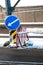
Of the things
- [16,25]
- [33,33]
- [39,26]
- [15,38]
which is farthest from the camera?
[39,26]

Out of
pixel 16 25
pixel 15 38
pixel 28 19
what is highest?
pixel 16 25

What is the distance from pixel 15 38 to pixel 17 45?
1.18ft

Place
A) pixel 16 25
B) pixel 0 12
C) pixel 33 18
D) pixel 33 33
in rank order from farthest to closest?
pixel 0 12
pixel 33 18
pixel 33 33
pixel 16 25

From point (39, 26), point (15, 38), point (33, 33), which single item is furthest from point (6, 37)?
point (15, 38)

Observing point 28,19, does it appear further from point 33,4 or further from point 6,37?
point 6,37

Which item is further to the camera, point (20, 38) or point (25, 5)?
point (25, 5)

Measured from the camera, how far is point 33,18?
65.2ft

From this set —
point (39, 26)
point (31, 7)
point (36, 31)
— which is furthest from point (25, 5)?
point (36, 31)

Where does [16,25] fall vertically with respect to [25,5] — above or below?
above

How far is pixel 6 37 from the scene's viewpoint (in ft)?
52.9

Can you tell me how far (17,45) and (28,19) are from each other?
7.89 metres

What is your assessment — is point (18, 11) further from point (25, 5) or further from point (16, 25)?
point (16, 25)

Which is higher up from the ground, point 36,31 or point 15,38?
point 15,38

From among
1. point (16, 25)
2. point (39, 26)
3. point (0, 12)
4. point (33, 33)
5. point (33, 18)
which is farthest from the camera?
point (0, 12)
